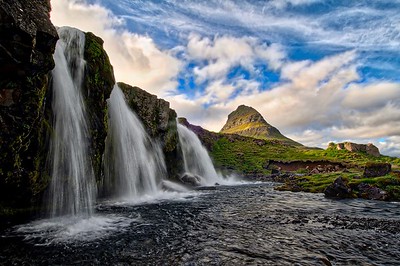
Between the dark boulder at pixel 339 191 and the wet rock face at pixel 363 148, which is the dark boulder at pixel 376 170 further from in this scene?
the wet rock face at pixel 363 148

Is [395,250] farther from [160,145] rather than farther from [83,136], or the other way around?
[160,145]

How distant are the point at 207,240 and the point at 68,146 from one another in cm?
1415

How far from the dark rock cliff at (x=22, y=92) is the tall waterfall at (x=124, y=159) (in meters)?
14.2

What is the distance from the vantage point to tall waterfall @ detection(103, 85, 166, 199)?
105 feet

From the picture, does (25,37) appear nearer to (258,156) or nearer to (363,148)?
(258,156)

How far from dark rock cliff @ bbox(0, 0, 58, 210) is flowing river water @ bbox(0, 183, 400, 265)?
2.89m

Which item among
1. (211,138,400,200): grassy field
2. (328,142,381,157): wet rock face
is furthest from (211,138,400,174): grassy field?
(328,142,381,157): wet rock face

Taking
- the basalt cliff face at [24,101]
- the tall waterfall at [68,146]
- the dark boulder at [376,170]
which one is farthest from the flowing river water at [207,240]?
the dark boulder at [376,170]

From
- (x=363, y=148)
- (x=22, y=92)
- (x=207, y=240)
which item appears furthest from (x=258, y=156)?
(x=22, y=92)

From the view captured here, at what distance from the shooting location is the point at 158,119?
162 ft

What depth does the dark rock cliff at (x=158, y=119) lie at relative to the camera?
4556 cm

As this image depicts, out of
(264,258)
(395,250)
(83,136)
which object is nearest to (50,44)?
(83,136)

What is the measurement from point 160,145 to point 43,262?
3905 cm

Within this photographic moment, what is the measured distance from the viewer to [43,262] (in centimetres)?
996
